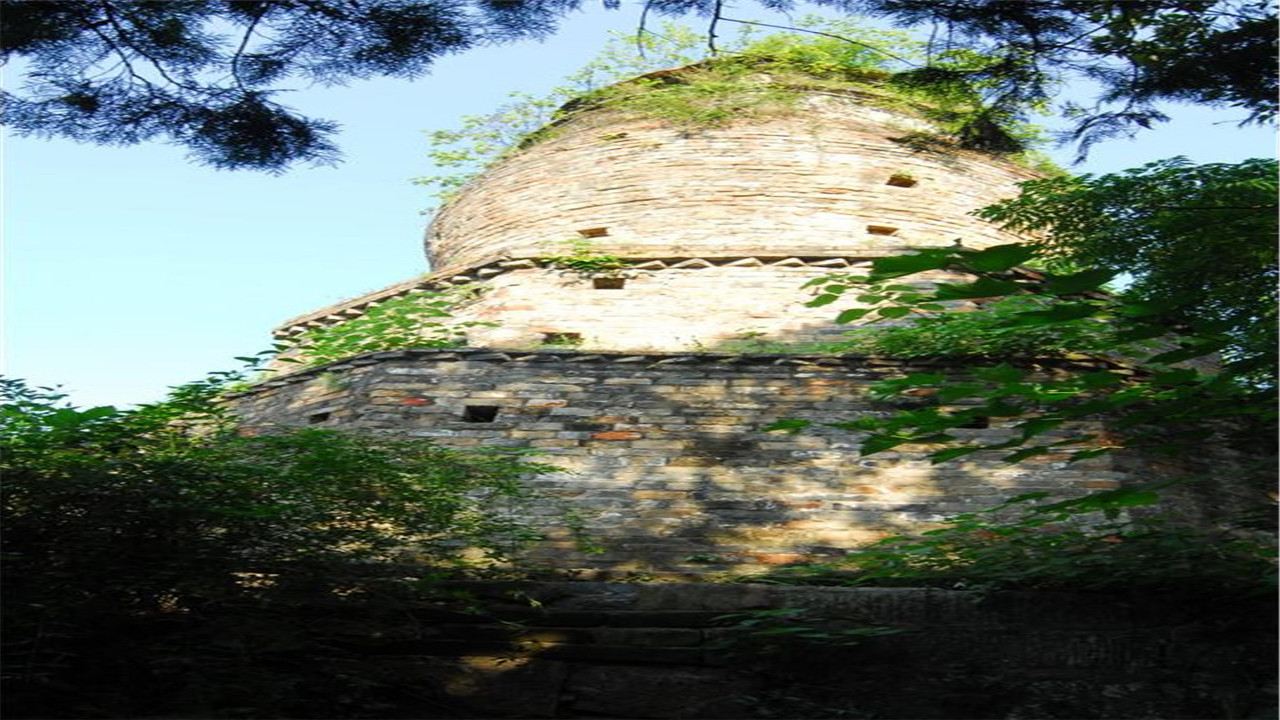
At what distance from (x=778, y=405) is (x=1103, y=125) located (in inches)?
118

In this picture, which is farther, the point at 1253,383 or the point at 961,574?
the point at 1253,383

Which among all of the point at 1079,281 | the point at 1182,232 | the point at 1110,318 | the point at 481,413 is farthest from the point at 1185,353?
the point at 481,413

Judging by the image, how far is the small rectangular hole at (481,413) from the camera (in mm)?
7309

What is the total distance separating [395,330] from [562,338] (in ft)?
3.92

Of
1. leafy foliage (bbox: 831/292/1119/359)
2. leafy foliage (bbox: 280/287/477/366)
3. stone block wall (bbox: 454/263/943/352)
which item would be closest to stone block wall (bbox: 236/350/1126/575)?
leafy foliage (bbox: 831/292/1119/359)

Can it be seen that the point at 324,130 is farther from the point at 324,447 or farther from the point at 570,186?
the point at 570,186

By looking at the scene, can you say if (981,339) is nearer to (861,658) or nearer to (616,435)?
(616,435)

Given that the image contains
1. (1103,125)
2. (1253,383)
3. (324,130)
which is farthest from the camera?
(1253,383)

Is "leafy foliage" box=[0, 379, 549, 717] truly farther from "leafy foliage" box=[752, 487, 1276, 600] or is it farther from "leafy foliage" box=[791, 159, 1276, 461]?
"leafy foliage" box=[791, 159, 1276, 461]

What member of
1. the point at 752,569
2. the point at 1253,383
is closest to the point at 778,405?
the point at 752,569

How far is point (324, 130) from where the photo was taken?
14.4 ft

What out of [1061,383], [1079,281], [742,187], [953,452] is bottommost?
[953,452]

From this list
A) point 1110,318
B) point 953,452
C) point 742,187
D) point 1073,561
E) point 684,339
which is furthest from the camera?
point 742,187

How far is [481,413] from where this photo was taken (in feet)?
24.1
